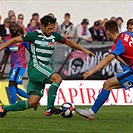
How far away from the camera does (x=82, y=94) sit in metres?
21.0

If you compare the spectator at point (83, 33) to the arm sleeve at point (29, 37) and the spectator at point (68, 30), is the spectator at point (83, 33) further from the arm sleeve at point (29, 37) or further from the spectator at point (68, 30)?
the arm sleeve at point (29, 37)

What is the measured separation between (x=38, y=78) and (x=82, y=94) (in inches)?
286

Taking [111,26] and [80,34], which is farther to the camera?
[80,34]

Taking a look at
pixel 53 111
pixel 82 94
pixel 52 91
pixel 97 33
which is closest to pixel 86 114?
pixel 53 111

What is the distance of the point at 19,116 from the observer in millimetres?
15484

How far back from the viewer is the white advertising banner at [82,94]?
68.5ft

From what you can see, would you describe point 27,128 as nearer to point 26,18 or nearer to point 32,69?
point 32,69

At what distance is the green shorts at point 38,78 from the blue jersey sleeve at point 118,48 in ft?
5.08

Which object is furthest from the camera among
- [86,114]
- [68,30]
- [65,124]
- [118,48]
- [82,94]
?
[68,30]

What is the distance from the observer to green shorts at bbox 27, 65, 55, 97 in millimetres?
13812

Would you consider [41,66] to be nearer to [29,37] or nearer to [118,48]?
[29,37]

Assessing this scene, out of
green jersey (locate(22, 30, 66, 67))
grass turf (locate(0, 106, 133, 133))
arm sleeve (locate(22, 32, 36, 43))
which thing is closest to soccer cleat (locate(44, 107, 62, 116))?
grass turf (locate(0, 106, 133, 133))

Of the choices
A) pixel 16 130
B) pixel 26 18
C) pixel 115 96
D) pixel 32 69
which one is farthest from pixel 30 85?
pixel 26 18

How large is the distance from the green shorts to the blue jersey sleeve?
1.55m
